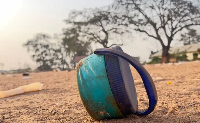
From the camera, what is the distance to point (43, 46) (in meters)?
42.3

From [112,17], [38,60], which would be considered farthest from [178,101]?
[38,60]

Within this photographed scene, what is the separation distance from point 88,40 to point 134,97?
945 inches

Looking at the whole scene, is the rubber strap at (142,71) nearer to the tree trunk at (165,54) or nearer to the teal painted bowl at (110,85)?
the teal painted bowl at (110,85)

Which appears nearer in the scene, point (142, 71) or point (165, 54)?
point (142, 71)

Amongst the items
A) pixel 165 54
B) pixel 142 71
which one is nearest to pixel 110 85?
pixel 142 71

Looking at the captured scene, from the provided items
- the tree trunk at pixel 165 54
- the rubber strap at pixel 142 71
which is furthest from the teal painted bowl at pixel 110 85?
the tree trunk at pixel 165 54

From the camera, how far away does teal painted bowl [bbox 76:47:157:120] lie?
187cm

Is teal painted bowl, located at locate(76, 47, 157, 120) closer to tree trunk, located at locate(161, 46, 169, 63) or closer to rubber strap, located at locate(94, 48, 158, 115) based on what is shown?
rubber strap, located at locate(94, 48, 158, 115)

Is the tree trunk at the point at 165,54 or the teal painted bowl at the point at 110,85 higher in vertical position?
the tree trunk at the point at 165,54

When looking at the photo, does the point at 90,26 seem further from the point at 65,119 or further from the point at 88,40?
the point at 65,119

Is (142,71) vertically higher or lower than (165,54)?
lower

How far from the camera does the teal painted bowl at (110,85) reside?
6.15 feet

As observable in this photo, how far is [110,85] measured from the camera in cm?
189

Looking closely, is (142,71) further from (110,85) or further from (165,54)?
(165,54)
